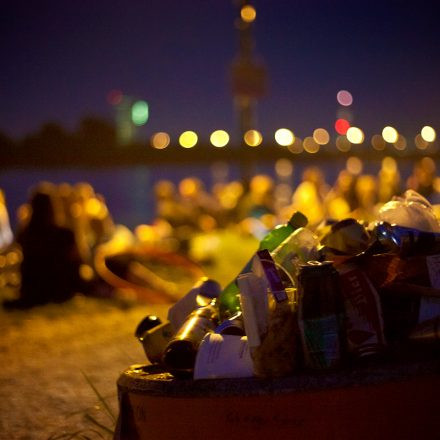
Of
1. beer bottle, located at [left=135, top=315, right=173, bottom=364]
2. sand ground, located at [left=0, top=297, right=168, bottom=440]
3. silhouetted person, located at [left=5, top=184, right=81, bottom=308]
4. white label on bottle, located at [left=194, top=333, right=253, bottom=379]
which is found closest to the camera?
white label on bottle, located at [left=194, top=333, right=253, bottom=379]

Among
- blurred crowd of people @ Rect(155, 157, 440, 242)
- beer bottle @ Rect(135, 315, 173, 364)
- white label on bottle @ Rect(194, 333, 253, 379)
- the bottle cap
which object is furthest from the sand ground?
blurred crowd of people @ Rect(155, 157, 440, 242)

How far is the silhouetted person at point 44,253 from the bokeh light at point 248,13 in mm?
9917

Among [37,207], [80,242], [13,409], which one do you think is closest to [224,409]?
[13,409]

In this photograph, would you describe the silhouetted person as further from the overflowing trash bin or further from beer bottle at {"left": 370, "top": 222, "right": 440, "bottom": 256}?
beer bottle at {"left": 370, "top": 222, "right": 440, "bottom": 256}

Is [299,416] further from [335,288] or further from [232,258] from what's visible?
[232,258]

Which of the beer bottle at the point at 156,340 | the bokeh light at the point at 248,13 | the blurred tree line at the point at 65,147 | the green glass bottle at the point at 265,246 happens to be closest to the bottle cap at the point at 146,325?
the beer bottle at the point at 156,340

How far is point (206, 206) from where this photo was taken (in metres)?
16.7

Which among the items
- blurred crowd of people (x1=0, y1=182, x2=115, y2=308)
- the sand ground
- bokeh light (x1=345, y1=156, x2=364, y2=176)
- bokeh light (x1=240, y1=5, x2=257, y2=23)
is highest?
bokeh light (x1=240, y1=5, x2=257, y2=23)

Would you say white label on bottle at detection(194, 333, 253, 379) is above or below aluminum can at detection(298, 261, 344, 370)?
below

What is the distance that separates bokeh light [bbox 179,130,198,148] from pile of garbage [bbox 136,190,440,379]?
82664mm

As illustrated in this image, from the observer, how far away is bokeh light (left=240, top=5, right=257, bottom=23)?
16.3 m

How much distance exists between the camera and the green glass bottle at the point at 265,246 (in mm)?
2957

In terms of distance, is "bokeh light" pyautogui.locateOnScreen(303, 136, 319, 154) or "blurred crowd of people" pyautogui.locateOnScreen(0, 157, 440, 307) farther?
"bokeh light" pyautogui.locateOnScreen(303, 136, 319, 154)

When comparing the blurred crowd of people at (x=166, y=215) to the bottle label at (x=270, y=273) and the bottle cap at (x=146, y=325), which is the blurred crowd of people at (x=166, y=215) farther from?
the bottle label at (x=270, y=273)
